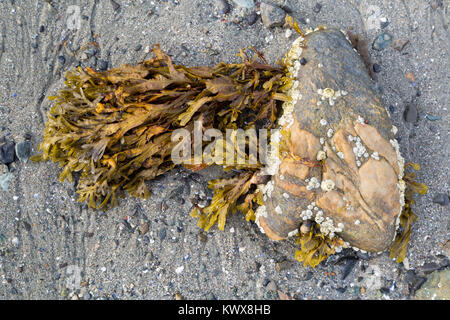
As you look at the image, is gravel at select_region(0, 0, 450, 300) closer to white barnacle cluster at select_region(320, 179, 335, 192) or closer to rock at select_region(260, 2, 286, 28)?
rock at select_region(260, 2, 286, 28)

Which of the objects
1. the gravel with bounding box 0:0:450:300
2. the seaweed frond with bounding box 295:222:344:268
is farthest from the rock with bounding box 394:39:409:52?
the seaweed frond with bounding box 295:222:344:268

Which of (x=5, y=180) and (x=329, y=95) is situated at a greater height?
(x=329, y=95)

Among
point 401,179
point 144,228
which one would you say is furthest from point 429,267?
point 144,228

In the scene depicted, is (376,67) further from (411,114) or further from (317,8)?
(317,8)

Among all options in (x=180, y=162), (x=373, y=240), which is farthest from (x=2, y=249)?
(x=373, y=240)

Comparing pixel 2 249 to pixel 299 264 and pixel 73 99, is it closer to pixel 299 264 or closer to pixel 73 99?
pixel 73 99

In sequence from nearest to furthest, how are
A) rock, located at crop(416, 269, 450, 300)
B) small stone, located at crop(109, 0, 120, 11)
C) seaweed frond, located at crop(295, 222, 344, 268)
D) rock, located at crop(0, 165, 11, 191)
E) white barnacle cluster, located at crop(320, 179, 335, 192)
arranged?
1. white barnacle cluster, located at crop(320, 179, 335, 192)
2. seaweed frond, located at crop(295, 222, 344, 268)
3. rock, located at crop(416, 269, 450, 300)
4. rock, located at crop(0, 165, 11, 191)
5. small stone, located at crop(109, 0, 120, 11)

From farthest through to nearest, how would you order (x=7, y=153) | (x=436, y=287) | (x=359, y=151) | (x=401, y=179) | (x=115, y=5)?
(x=115, y=5) < (x=7, y=153) < (x=436, y=287) < (x=401, y=179) < (x=359, y=151)

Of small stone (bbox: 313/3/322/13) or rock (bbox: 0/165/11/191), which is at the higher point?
small stone (bbox: 313/3/322/13)
